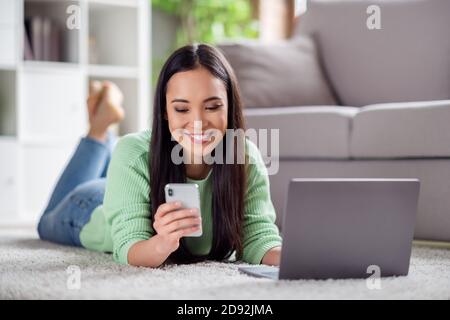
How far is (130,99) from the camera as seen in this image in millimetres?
3674

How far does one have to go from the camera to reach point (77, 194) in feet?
6.43

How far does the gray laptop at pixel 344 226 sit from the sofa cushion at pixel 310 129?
921 millimetres

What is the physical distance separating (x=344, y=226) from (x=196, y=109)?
40 cm

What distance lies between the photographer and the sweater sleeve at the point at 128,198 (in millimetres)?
1465

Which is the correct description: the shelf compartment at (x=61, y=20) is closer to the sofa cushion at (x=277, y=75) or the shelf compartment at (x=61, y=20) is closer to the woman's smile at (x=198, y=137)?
the sofa cushion at (x=277, y=75)

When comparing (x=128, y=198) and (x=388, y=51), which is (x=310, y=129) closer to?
(x=388, y=51)

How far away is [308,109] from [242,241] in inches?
34.6

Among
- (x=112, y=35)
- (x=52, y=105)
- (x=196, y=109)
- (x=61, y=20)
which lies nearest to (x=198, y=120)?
(x=196, y=109)

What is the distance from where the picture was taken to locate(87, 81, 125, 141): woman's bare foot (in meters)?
2.15

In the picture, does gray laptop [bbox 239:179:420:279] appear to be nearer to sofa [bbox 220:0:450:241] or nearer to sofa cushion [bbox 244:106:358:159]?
sofa [bbox 220:0:450:241]

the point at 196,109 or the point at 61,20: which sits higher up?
the point at 61,20

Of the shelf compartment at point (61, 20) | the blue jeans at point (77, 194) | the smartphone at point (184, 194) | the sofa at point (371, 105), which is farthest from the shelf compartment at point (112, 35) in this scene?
the smartphone at point (184, 194)

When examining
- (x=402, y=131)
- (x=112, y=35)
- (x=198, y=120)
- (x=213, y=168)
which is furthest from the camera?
(x=112, y=35)
